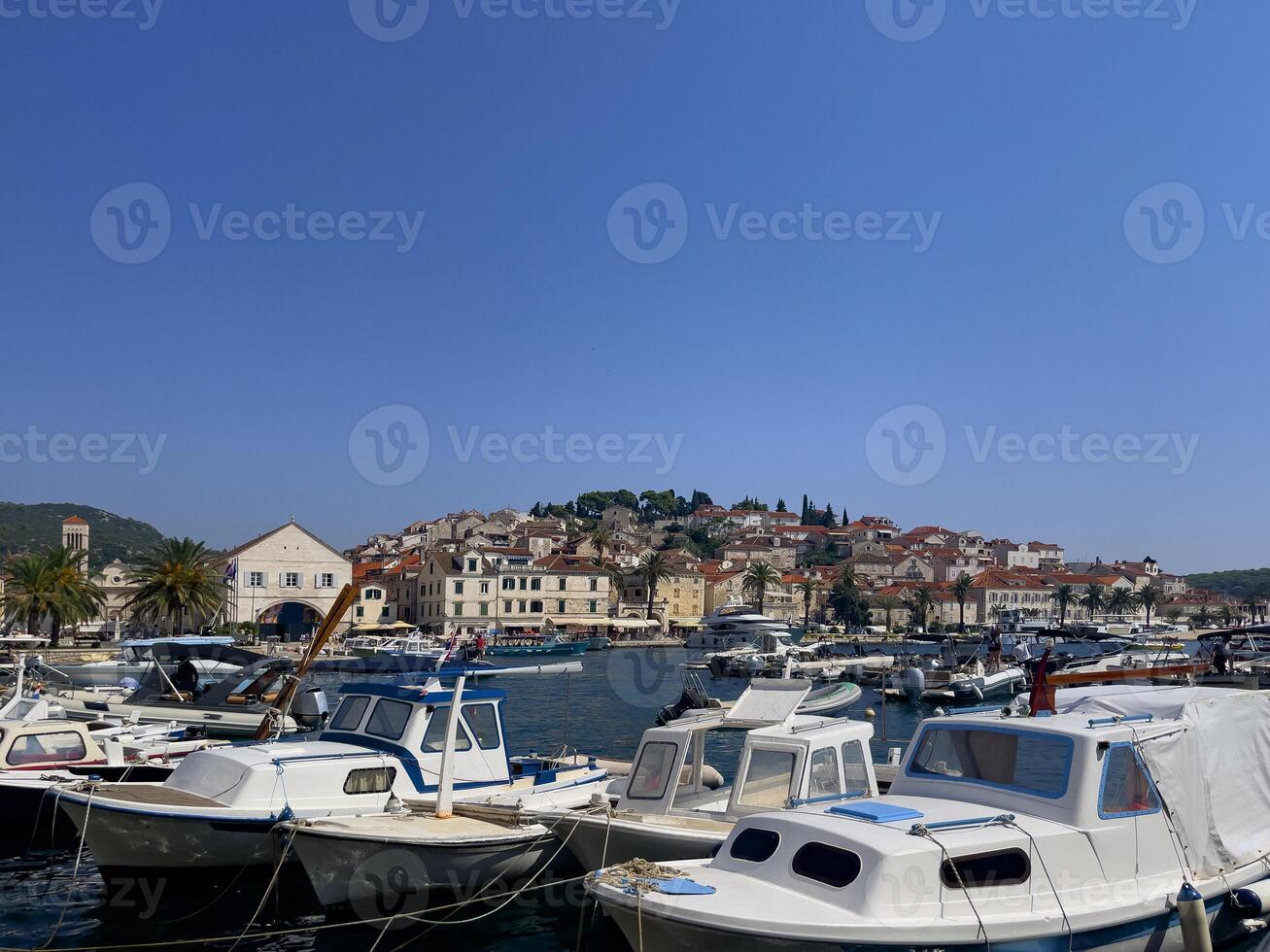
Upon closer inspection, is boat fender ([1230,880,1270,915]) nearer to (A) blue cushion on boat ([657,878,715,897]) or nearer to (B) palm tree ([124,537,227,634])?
(A) blue cushion on boat ([657,878,715,897])

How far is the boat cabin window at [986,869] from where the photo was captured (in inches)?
383

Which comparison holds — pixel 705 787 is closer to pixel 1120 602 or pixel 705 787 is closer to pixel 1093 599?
pixel 1093 599

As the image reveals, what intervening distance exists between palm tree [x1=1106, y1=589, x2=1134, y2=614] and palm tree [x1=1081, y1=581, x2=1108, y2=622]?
3.92 ft

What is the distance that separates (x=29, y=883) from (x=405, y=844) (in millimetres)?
7174

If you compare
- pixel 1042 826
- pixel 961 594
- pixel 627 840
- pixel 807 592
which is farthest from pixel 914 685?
pixel 961 594

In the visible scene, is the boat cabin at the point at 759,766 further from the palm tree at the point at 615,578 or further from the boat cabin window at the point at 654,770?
the palm tree at the point at 615,578

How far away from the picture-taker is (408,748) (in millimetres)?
16406

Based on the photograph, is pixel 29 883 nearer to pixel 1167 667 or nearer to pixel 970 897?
pixel 970 897

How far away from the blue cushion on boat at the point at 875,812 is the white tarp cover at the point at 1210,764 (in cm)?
302

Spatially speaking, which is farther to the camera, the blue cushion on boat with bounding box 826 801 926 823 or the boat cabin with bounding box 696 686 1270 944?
the blue cushion on boat with bounding box 826 801 926 823

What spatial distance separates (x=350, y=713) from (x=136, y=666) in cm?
4134

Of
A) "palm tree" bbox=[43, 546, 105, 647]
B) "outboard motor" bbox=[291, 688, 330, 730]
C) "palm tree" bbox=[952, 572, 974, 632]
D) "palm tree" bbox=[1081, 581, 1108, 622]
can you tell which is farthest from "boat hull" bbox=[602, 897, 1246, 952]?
"palm tree" bbox=[1081, 581, 1108, 622]

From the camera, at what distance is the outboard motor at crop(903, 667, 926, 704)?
51781 millimetres

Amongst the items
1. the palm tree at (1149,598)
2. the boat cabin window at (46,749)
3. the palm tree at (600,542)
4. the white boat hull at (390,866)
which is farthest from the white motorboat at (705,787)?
the palm tree at (1149,598)
